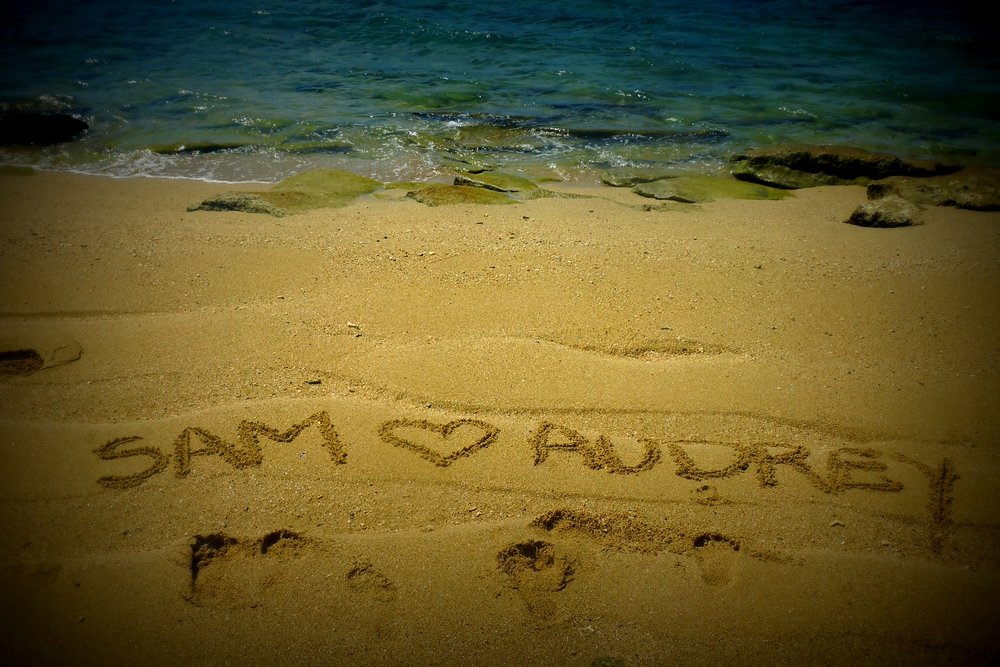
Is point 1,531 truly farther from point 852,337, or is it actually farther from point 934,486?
point 852,337

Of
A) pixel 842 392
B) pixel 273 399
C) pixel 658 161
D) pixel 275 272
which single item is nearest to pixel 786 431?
pixel 842 392

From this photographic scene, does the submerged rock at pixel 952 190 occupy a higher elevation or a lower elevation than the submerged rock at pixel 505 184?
higher

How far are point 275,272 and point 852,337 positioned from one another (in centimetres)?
356

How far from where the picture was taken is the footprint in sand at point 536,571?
2033 millimetres

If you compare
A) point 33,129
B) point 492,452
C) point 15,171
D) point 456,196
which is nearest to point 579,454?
point 492,452

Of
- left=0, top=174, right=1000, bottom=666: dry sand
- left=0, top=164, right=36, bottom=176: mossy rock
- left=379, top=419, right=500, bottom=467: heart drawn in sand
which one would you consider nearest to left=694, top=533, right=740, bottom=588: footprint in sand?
left=0, top=174, right=1000, bottom=666: dry sand

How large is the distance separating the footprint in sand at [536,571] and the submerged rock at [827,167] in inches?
221

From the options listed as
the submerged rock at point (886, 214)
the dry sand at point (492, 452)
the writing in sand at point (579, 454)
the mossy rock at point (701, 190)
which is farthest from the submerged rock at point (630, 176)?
the writing in sand at point (579, 454)

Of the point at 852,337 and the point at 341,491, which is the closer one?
the point at 341,491

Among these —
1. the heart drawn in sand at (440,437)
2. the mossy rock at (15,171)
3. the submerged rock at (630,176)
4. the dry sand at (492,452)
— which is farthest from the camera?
the submerged rock at (630,176)

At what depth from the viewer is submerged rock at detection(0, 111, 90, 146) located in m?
7.01

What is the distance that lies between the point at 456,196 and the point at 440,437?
331 centimetres

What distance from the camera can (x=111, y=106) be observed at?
8.37 meters

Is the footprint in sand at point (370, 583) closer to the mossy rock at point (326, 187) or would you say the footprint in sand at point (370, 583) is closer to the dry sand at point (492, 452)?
the dry sand at point (492, 452)
